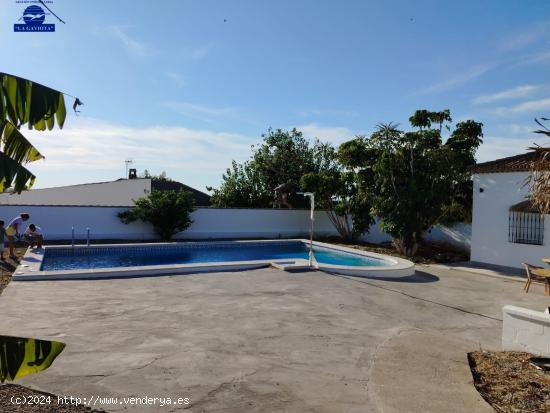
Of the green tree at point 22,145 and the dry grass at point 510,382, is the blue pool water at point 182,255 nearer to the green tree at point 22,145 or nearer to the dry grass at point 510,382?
the dry grass at point 510,382

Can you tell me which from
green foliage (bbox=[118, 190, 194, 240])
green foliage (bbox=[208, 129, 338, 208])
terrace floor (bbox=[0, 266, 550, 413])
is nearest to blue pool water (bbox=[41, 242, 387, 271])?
green foliage (bbox=[118, 190, 194, 240])

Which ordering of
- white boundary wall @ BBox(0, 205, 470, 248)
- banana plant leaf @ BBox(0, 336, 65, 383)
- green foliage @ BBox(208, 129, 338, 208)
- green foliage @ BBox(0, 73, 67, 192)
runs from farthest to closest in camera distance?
green foliage @ BBox(208, 129, 338, 208), white boundary wall @ BBox(0, 205, 470, 248), green foliage @ BBox(0, 73, 67, 192), banana plant leaf @ BBox(0, 336, 65, 383)

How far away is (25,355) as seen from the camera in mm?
3127

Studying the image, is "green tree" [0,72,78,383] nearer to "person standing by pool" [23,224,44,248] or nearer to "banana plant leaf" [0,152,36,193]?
"banana plant leaf" [0,152,36,193]

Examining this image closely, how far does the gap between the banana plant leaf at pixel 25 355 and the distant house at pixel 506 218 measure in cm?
1415

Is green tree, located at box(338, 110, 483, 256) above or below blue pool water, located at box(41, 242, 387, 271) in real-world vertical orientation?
above

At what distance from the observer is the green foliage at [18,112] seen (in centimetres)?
349

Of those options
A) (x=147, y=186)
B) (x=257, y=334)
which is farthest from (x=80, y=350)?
(x=147, y=186)

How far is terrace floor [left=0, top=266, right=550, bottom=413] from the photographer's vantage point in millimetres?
4547

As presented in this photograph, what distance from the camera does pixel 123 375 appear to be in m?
4.86

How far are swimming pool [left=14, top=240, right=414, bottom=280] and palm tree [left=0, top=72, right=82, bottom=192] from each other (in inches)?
316

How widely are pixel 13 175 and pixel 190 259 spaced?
583 inches

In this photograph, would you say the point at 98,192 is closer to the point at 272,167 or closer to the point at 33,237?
the point at 272,167

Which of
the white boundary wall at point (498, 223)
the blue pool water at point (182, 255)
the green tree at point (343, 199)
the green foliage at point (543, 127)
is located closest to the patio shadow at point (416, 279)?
the blue pool water at point (182, 255)
